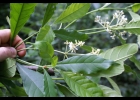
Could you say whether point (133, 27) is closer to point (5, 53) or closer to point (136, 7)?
point (136, 7)

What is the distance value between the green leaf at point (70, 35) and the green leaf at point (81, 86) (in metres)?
0.10

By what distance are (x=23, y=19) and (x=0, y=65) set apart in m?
0.13

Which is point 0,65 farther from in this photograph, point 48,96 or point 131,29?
point 131,29

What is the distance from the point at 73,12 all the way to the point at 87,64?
15 centimetres

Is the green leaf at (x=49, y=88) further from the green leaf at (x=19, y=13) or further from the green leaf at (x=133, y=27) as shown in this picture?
the green leaf at (x=133, y=27)

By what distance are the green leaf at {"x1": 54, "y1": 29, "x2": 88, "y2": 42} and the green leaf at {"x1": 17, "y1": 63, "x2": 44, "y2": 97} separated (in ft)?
0.36

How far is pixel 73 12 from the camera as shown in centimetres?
58

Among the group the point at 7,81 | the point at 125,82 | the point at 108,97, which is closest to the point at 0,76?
the point at 7,81

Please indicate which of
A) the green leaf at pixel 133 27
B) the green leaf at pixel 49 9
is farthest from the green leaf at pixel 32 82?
the green leaf at pixel 133 27

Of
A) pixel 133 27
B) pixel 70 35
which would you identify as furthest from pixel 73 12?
pixel 133 27

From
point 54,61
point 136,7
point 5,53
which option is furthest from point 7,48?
point 136,7

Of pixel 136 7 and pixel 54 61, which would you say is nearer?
pixel 54 61

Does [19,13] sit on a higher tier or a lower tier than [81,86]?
higher

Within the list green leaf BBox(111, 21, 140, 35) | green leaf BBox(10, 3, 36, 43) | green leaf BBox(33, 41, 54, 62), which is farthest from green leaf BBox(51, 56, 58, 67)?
green leaf BBox(111, 21, 140, 35)
